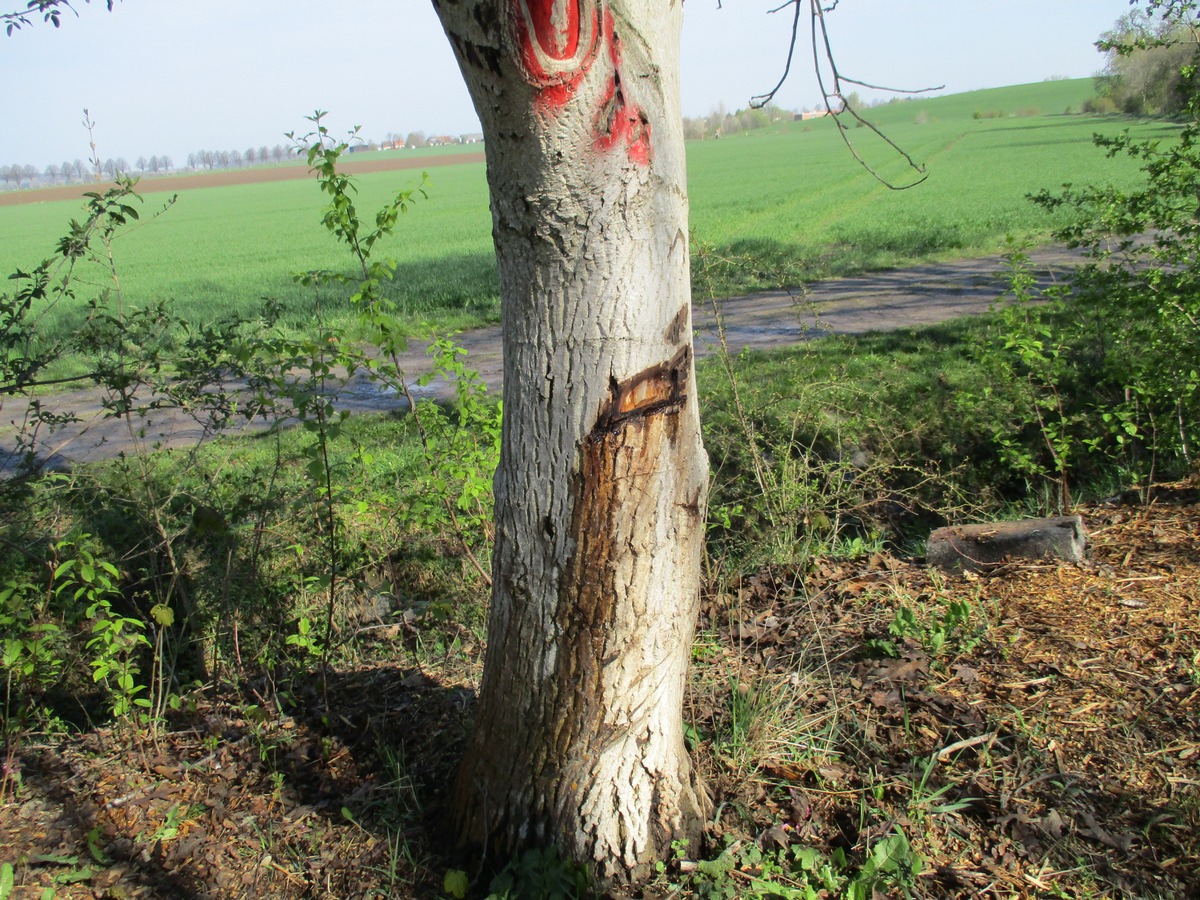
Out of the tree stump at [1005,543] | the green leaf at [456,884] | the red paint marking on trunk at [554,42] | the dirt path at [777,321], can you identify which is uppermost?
the red paint marking on trunk at [554,42]

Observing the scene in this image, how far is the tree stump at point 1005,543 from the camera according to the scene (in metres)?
3.94

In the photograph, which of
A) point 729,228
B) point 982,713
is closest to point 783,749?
point 982,713

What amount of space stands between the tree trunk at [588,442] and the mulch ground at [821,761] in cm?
31

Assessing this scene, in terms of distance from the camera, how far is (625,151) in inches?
75.1

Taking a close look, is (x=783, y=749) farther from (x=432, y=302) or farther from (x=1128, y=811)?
(x=432, y=302)

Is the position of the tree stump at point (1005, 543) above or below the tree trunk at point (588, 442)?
below

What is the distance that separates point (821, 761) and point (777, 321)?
390 inches

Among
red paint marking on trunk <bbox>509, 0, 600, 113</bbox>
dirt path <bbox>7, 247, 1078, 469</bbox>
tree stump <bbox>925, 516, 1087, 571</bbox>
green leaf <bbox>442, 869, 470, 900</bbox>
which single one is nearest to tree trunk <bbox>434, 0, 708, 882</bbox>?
red paint marking on trunk <bbox>509, 0, 600, 113</bbox>

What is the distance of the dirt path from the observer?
8828 mm

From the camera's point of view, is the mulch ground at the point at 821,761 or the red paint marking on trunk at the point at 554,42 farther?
the mulch ground at the point at 821,761

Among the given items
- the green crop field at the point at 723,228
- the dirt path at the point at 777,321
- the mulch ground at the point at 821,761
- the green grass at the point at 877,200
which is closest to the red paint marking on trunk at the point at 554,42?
the green crop field at the point at 723,228

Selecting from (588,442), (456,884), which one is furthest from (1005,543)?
(456,884)

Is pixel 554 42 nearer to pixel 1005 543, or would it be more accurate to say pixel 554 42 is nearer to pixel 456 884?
pixel 456 884

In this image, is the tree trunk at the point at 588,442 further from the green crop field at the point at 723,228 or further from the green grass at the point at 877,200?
the green grass at the point at 877,200
